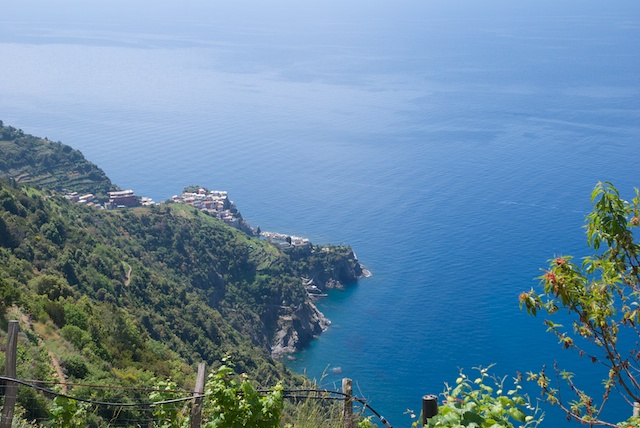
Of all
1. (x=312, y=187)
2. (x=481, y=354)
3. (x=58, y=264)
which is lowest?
(x=58, y=264)

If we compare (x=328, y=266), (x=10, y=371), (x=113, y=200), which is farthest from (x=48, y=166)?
(x=10, y=371)

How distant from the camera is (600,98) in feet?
282

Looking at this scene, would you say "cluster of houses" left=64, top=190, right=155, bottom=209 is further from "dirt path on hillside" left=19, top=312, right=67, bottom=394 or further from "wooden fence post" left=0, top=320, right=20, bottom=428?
"wooden fence post" left=0, top=320, right=20, bottom=428

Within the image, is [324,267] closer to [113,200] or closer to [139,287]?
[113,200]

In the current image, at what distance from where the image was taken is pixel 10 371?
15.1 feet

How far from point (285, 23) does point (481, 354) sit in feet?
574

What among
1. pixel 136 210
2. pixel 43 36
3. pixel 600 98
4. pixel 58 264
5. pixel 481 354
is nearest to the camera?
pixel 58 264

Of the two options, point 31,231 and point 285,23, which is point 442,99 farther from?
point 285,23

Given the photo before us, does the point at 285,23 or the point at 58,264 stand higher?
the point at 285,23

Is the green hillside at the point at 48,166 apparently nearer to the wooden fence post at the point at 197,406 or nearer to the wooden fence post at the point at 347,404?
the wooden fence post at the point at 197,406

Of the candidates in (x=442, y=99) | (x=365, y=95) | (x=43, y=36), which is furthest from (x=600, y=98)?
(x=43, y=36)

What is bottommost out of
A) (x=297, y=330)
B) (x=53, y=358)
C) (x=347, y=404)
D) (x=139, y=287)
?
(x=347, y=404)

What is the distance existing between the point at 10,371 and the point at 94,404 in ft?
11.3

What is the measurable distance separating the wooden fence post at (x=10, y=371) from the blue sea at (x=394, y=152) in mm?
6987
